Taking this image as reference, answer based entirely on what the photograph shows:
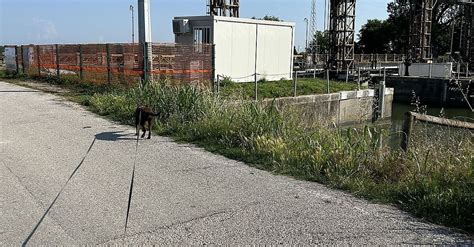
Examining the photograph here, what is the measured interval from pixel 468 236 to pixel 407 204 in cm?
87

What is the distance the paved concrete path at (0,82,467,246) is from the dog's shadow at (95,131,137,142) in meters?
0.62

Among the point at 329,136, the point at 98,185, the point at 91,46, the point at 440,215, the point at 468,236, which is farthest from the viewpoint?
the point at 91,46

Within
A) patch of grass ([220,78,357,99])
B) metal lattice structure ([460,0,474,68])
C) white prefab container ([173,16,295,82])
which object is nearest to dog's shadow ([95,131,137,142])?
patch of grass ([220,78,357,99])

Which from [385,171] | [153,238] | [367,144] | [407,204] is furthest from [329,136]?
[153,238]

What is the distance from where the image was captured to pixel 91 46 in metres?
18.3

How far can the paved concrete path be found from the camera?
4.35m

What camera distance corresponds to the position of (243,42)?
64.7ft

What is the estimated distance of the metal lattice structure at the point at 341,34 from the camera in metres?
39.1

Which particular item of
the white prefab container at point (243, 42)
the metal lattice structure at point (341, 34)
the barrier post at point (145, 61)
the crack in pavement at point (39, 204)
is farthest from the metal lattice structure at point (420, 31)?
the crack in pavement at point (39, 204)

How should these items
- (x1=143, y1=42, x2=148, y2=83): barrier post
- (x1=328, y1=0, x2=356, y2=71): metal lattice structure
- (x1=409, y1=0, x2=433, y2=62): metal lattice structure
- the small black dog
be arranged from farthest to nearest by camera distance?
(x1=409, y1=0, x2=433, y2=62): metal lattice structure < (x1=328, y1=0, x2=356, y2=71): metal lattice structure < (x1=143, y1=42, x2=148, y2=83): barrier post < the small black dog

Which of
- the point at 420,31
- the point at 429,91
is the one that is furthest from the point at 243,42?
the point at 420,31

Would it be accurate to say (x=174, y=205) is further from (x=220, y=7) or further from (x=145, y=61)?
(x=220, y=7)

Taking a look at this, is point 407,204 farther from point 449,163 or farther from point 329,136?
point 329,136

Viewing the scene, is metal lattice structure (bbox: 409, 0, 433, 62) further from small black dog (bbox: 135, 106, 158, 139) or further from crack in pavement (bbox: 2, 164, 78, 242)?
crack in pavement (bbox: 2, 164, 78, 242)
